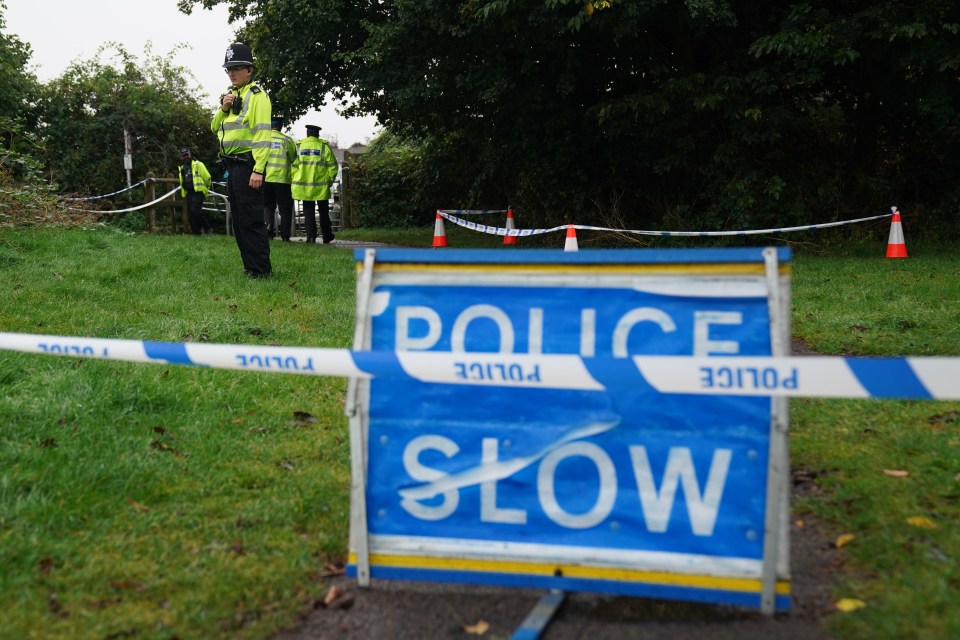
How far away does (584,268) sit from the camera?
10.0 feet

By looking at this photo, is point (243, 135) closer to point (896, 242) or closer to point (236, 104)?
point (236, 104)

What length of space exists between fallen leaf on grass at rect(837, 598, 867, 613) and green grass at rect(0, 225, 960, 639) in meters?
0.02

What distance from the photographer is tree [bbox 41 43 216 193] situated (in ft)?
92.6

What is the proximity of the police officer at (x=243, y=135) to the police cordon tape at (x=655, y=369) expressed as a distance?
247 inches

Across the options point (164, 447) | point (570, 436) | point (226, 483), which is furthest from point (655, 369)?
point (164, 447)

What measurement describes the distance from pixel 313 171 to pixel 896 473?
1376 centimetres

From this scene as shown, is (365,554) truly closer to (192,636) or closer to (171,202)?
(192,636)

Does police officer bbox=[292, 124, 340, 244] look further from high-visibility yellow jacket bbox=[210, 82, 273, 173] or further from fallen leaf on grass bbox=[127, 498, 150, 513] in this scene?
fallen leaf on grass bbox=[127, 498, 150, 513]

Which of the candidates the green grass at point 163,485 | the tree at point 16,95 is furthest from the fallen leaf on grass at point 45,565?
the tree at point 16,95

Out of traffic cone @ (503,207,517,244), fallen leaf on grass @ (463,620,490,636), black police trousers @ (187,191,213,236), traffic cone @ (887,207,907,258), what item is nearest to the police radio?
fallen leaf on grass @ (463,620,490,636)

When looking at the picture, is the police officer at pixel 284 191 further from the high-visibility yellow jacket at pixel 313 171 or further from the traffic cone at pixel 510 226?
the traffic cone at pixel 510 226

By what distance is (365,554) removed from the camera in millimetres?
3191

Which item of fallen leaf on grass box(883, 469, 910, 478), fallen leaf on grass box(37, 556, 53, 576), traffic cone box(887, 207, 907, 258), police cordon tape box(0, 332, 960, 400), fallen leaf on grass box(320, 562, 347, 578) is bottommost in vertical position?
fallen leaf on grass box(320, 562, 347, 578)

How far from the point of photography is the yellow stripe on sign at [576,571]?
291 centimetres
